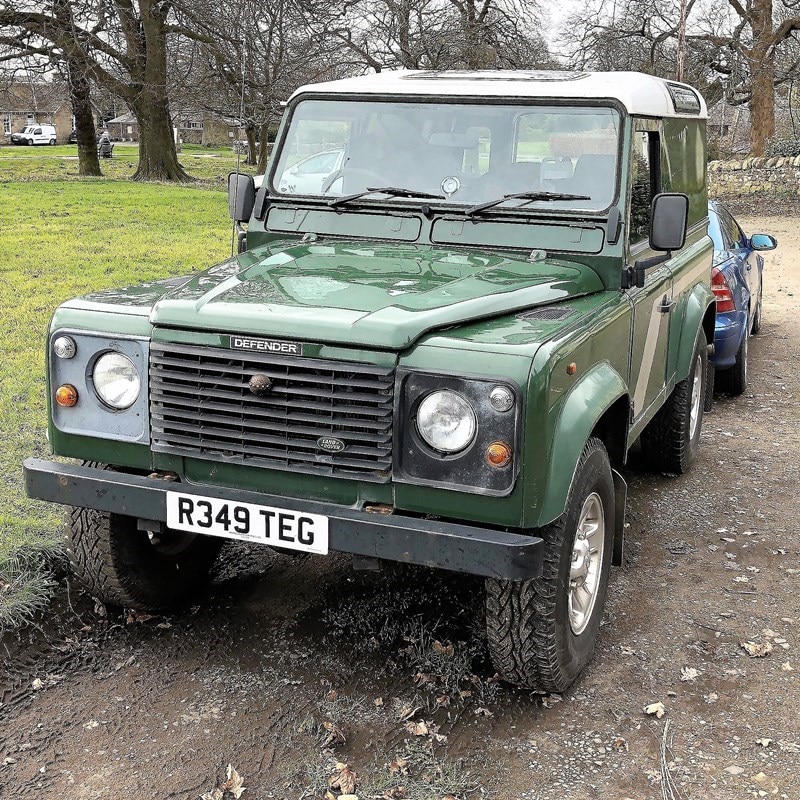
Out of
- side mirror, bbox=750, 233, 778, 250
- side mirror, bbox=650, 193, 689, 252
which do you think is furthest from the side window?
side mirror, bbox=750, 233, 778, 250

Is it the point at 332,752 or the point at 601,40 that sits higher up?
the point at 601,40

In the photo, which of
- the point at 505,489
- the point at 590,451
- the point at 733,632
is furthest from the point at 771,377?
the point at 505,489

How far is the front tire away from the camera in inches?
131

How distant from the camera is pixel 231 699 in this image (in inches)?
145

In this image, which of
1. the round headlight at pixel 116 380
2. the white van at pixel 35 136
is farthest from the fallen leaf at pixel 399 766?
the white van at pixel 35 136

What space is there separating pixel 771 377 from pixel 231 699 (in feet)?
22.1

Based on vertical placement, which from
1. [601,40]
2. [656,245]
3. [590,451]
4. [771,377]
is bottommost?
[771,377]

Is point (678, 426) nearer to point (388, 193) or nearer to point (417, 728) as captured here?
point (388, 193)

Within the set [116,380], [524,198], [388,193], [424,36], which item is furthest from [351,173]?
[424,36]

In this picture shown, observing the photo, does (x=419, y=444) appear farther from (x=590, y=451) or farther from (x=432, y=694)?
(x=432, y=694)

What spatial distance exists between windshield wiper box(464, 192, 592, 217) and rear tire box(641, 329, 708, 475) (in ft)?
5.81

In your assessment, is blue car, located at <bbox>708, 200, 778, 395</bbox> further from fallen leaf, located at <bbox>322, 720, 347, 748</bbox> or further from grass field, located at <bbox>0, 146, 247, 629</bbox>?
grass field, located at <bbox>0, 146, 247, 629</bbox>

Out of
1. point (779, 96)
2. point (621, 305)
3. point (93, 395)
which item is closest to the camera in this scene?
point (93, 395)

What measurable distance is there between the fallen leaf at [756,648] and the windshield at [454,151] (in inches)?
76.8
